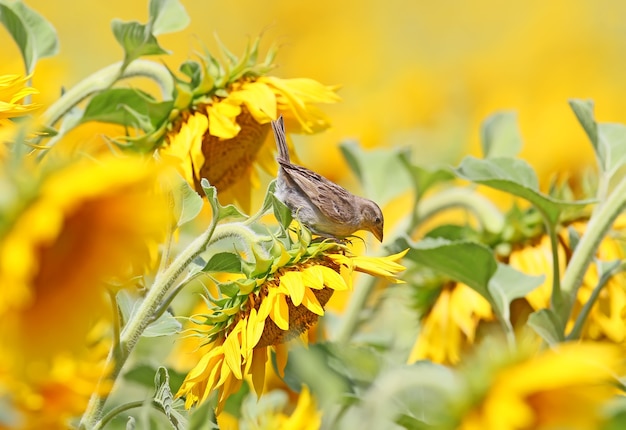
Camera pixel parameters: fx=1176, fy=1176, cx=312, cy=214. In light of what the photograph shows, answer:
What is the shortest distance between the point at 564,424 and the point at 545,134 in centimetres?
231

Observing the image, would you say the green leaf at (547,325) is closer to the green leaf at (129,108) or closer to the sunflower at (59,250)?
the green leaf at (129,108)

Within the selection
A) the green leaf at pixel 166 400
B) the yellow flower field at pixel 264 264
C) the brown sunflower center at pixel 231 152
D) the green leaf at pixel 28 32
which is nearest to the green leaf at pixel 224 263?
the yellow flower field at pixel 264 264

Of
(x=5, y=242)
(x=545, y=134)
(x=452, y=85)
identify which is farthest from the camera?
(x=452, y=85)

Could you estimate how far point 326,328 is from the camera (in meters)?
1.52

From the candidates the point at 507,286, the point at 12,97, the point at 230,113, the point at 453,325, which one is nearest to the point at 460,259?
the point at 507,286

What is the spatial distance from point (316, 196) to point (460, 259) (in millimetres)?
172

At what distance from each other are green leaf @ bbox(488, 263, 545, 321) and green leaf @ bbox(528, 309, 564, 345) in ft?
0.26

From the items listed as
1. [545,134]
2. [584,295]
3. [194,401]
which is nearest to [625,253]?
[584,295]

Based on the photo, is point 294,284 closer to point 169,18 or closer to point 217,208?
point 217,208

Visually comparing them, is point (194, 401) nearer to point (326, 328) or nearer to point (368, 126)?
point (326, 328)

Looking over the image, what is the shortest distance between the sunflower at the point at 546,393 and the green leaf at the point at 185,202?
0.40 m

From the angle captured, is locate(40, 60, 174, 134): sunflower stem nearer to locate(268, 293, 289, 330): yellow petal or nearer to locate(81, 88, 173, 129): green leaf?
locate(81, 88, 173, 129): green leaf

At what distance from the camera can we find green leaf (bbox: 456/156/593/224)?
1234 mm

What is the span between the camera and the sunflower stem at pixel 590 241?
1.24 metres
